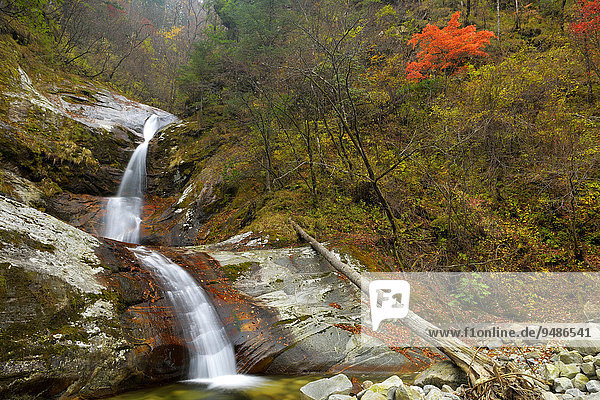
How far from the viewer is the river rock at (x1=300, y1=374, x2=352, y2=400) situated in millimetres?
3271

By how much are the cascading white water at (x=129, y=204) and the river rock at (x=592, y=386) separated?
11839 millimetres

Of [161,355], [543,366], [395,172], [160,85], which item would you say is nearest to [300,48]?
[395,172]

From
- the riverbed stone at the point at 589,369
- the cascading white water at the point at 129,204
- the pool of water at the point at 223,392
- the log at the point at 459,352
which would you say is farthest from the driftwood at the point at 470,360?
the cascading white water at the point at 129,204

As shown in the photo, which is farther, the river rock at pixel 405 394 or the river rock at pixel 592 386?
the river rock at pixel 592 386

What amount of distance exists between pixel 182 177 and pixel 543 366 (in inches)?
545

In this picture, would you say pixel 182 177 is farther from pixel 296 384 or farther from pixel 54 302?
pixel 296 384

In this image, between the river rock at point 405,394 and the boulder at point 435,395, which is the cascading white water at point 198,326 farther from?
the boulder at point 435,395

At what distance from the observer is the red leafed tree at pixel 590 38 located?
8469mm

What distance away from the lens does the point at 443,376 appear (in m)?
3.45

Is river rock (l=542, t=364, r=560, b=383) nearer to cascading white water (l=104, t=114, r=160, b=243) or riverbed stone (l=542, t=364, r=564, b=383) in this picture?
riverbed stone (l=542, t=364, r=564, b=383)

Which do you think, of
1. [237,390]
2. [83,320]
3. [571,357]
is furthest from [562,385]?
[83,320]

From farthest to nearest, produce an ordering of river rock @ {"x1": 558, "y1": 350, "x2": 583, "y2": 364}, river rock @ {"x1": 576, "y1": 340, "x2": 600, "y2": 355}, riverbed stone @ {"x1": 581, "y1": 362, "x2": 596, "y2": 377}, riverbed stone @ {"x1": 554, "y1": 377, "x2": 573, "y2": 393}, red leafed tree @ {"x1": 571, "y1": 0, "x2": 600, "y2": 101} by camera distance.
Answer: red leafed tree @ {"x1": 571, "y1": 0, "x2": 600, "y2": 101}
river rock @ {"x1": 576, "y1": 340, "x2": 600, "y2": 355}
river rock @ {"x1": 558, "y1": 350, "x2": 583, "y2": 364}
riverbed stone @ {"x1": 581, "y1": 362, "x2": 596, "y2": 377}
riverbed stone @ {"x1": 554, "y1": 377, "x2": 573, "y2": 393}

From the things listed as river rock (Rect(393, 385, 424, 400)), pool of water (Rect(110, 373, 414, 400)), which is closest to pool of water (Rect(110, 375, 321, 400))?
pool of water (Rect(110, 373, 414, 400))

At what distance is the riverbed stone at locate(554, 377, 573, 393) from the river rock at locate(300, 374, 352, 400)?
8.82ft
